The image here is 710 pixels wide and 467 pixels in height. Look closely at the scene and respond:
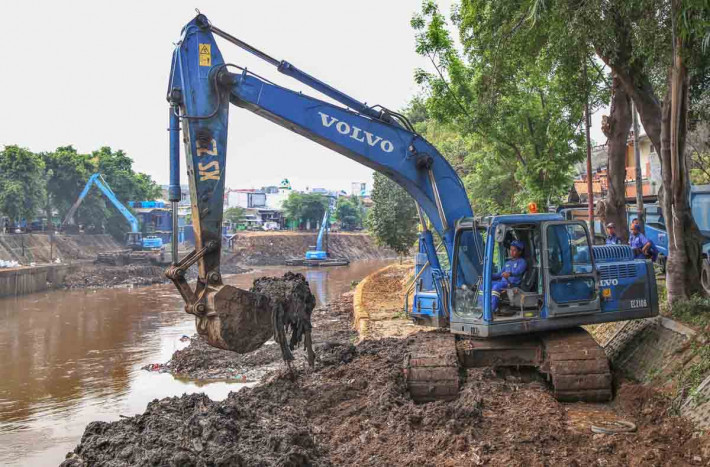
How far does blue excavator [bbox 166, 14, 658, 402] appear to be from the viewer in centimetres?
802

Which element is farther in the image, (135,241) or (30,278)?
Answer: (135,241)

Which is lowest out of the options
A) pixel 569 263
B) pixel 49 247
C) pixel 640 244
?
pixel 569 263

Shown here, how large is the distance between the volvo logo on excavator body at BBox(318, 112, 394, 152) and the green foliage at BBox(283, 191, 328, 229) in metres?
69.6

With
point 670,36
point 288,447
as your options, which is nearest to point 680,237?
point 670,36

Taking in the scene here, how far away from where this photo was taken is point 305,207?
78750mm

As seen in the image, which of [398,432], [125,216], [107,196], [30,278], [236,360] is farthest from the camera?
[125,216]

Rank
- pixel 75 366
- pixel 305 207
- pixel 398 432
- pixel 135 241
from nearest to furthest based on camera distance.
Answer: pixel 398 432 < pixel 75 366 < pixel 135 241 < pixel 305 207

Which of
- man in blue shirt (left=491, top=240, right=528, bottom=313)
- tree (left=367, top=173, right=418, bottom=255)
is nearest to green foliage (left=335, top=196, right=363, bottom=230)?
tree (left=367, top=173, right=418, bottom=255)

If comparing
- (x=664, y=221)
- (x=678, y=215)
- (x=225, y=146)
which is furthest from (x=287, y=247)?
(x=225, y=146)

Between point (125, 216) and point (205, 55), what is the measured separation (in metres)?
47.8

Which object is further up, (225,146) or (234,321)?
(225,146)

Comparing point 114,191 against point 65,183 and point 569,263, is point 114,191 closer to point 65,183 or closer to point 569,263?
point 65,183

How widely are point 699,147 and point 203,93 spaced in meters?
20.9

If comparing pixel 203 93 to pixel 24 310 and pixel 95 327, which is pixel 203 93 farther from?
pixel 24 310
